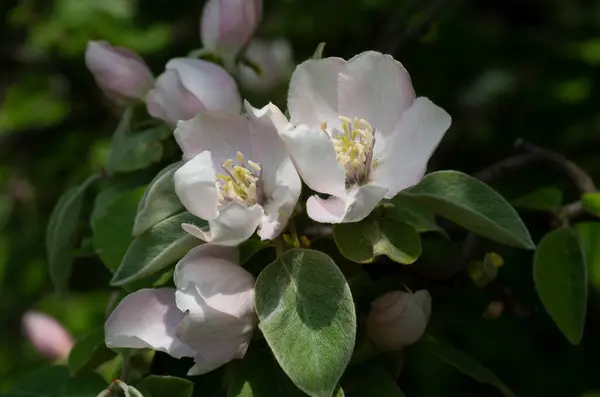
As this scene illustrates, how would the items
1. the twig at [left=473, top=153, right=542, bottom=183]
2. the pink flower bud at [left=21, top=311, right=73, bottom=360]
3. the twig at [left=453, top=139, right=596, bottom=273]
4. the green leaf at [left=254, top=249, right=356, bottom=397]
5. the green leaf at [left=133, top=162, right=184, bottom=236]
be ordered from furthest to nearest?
the pink flower bud at [left=21, top=311, right=73, bottom=360] < the twig at [left=473, top=153, right=542, bottom=183] < the twig at [left=453, top=139, right=596, bottom=273] < the green leaf at [left=133, top=162, right=184, bottom=236] < the green leaf at [left=254, top=249, right=356, bottom=397]

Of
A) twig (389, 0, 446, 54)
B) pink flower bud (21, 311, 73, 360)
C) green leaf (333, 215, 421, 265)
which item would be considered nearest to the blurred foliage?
twig (389, 0, 446, 54)

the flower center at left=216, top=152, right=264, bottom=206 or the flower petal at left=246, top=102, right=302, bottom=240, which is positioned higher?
the flower petal at left=246, top=102, right=302, bottom=240

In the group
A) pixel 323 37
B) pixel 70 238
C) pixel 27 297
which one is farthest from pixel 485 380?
pixel 27 297

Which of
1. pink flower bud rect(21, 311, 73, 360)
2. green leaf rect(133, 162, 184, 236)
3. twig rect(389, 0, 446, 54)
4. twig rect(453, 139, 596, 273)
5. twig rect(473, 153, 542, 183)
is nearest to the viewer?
green leaf rect(133, 162, 184, 236)

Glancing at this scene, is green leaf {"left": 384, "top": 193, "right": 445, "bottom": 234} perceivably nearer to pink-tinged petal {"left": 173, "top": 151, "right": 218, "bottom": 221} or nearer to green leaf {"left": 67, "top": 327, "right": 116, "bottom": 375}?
pink-tinged petal {"left": 173, "top": 151, "right": 218, "bottom": 221}

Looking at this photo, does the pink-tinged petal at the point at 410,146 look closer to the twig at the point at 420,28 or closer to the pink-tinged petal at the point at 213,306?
the pink-tinged petal at the point at 213,306

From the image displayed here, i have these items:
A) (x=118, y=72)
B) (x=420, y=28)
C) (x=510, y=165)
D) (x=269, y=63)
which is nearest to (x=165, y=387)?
(x=118, y=72)

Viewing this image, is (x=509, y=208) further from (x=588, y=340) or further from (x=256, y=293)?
(x=588, y=340)
